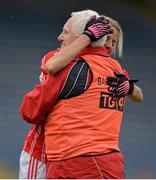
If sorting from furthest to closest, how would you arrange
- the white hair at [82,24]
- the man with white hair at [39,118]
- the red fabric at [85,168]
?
the white hair at [82,24], the man with white hair at [39,118], the red fabric at [85,168]

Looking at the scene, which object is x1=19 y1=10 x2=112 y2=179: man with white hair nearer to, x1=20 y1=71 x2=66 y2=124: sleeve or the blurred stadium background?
x1=20 y1=71 x2=66 y2=124: sleeve

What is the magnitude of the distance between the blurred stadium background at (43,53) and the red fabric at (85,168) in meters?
2.92

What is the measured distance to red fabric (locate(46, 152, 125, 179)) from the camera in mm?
3385

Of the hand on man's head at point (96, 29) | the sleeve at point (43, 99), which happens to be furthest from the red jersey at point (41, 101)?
the hand on man's head at point (96, 29)

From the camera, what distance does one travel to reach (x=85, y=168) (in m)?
3.39

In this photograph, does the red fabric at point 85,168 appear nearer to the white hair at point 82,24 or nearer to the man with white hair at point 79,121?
the man with white hair at point 79,121

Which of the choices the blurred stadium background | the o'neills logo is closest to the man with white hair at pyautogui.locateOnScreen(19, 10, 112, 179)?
the o'neills logo

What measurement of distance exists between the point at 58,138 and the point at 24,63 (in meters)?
3.10

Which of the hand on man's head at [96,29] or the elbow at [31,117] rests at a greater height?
the hand on man's head at [96,29]

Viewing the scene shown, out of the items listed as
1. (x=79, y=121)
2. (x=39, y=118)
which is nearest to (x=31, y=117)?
(x=39, y=118)

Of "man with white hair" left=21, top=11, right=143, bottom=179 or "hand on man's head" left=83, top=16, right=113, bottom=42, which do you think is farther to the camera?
"hand on man's head" left=83, top=16, right=113, bottom=42

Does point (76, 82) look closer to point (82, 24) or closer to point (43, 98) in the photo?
point (43, 98)

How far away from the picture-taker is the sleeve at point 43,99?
345cm

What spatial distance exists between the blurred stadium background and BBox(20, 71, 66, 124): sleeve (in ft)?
9.37
